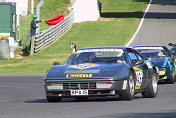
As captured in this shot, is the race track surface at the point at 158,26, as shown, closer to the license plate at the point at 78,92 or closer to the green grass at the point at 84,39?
the green grass at the point at 84,39

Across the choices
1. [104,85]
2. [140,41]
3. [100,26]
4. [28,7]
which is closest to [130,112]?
[104,85]

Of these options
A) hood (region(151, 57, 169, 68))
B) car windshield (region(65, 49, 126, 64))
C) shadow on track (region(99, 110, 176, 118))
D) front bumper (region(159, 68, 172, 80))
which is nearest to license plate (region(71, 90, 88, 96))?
car windshield (region(65, 49, 126, 64))

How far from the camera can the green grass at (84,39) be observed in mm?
28875

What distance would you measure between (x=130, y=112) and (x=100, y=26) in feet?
116

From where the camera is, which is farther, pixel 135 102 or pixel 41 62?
pixel 41 62

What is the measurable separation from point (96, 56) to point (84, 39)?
26.6 metres

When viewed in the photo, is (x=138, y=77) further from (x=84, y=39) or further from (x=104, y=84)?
(x=84, y=39)

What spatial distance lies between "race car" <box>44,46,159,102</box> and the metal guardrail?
21.0 meters

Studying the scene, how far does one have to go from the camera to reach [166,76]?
19.7m

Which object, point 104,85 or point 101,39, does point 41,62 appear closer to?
point 101,39

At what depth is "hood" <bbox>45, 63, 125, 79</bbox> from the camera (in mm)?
12086

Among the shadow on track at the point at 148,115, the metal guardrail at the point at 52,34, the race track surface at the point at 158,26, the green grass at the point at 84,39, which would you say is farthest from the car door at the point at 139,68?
the race track surface at the point at 158,26


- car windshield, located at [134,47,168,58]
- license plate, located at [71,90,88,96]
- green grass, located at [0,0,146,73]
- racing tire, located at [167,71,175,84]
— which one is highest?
license plate, located at [71,90,88,96]

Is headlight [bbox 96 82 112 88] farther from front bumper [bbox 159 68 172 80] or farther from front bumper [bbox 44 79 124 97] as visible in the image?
front bumper [bbox 159 68 172 80]
